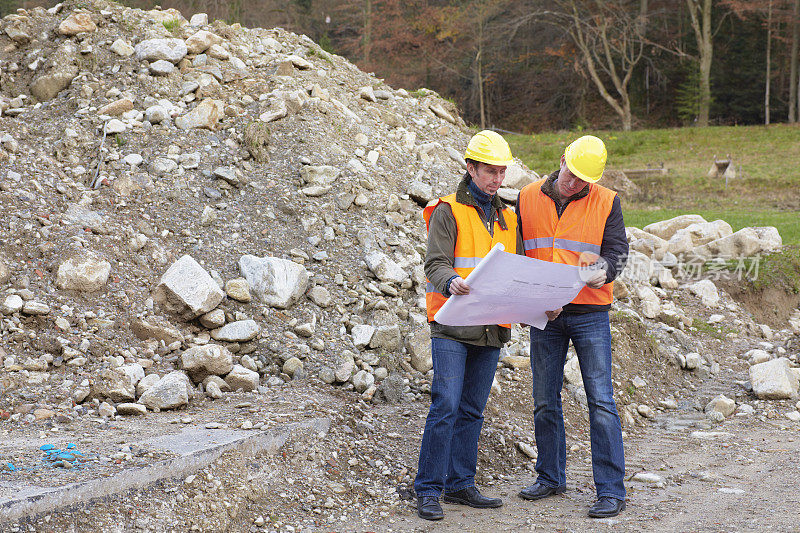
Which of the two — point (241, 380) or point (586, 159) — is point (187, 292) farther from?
point (586, 159)

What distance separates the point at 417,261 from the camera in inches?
255

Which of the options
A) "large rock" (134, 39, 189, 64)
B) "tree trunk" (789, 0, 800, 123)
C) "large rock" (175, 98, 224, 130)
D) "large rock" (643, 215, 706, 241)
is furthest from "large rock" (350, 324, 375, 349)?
"tree trunk" (789, 0, 800, 123)

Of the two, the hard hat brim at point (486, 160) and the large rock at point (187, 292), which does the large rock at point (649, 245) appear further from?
the hard hat brim at point (486, 160)

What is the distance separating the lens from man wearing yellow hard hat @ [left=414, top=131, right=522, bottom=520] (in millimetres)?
3625

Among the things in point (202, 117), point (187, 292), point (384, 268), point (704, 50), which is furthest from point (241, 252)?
point (704, 50)

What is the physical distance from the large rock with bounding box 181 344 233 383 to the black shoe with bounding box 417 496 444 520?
6.05 ft

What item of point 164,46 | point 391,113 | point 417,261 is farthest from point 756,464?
point 164,46

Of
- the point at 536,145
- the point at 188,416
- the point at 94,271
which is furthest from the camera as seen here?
the point at 536,145

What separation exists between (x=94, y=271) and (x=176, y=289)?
585 millimetres

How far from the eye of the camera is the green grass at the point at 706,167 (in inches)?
535

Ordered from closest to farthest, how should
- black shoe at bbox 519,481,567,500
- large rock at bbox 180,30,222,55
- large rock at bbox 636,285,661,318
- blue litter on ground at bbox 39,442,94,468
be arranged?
blue litter on ground at bbox 39,442,94,468, black shoe at bbox 519,481,567,500, large rock at bbox 636,285,661,318, large rock at bbox 180,30,222,55

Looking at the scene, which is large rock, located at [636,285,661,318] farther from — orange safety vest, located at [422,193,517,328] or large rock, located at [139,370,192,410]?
large rock, located at [139,370,192,410]

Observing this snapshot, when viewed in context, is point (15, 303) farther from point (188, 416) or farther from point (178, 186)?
point (178, 186)

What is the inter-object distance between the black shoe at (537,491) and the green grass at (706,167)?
314 inches
